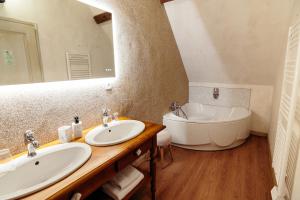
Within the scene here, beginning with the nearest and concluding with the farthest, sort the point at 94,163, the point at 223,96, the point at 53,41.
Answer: the point at 94,163 < the point at 53,41 < the point at 223,96

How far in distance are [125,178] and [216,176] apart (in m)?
1.29

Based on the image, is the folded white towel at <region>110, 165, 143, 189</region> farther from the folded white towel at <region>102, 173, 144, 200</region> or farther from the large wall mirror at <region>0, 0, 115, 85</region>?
the large wall mirror at <region>0, 0, 115, 85</region>

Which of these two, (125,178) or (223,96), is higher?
(223,96)

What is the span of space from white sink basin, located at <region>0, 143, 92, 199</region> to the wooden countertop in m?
0.03

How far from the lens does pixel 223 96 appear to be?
3469 mm

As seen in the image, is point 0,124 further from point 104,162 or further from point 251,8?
point 251,8

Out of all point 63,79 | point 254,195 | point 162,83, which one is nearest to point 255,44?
point 162,83

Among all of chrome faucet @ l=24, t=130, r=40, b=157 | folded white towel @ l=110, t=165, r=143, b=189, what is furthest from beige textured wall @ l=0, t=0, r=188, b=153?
folded white towel @ l=110, t=165, r=143, b=189

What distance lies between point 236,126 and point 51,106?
8.38 ft

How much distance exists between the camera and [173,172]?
2172 mm

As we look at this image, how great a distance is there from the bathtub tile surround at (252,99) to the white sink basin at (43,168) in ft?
10.0

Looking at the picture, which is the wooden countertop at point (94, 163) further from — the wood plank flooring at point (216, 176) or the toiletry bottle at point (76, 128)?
the wood plank flooring at point (216, 176)

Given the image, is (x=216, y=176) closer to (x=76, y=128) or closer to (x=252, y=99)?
(x=76, y=128)

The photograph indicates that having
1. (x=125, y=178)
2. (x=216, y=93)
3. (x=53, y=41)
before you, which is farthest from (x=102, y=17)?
(x=216, y=93)
